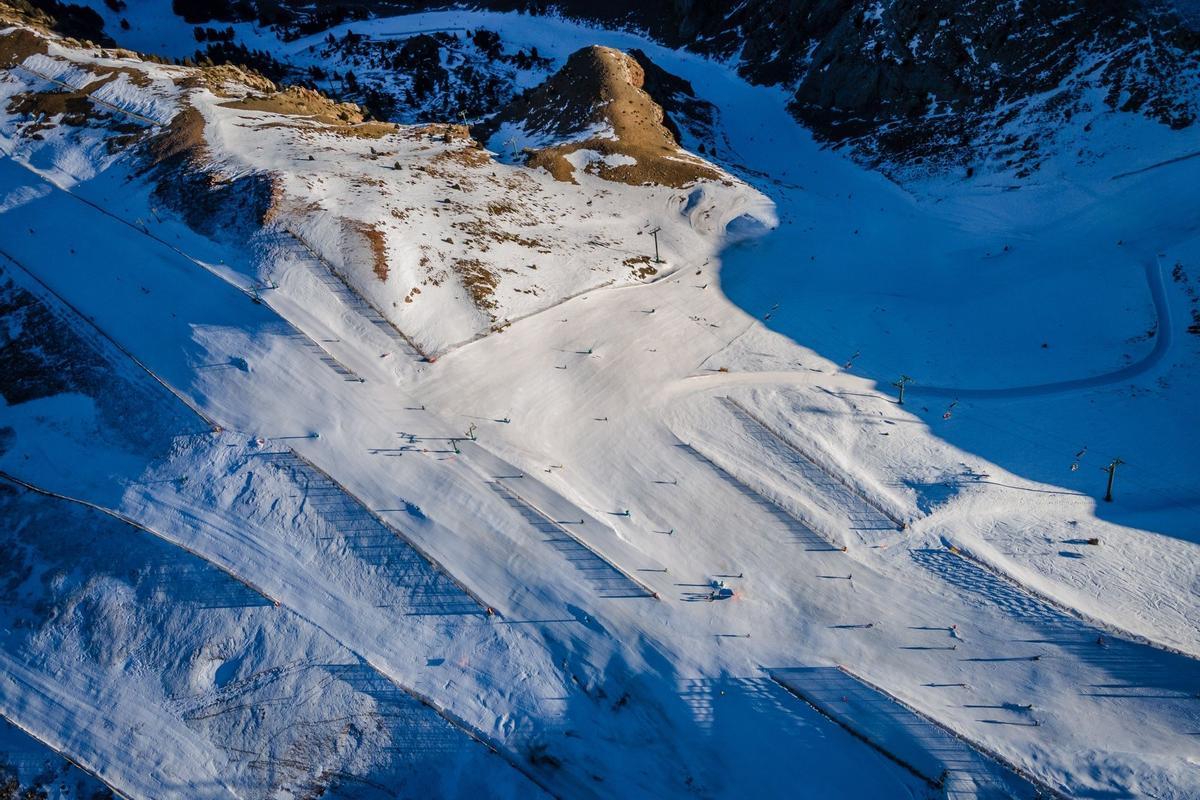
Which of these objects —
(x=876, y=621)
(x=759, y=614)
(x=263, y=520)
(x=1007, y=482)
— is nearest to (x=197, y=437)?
(x=263, y=520)

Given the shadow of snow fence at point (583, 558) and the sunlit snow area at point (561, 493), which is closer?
the sunlit snow area at point (561, 493)

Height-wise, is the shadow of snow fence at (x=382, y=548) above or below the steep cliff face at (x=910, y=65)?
below

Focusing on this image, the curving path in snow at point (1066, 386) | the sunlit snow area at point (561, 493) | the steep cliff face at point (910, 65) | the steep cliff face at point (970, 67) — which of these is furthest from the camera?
the steep cliff face at point (910, 65)

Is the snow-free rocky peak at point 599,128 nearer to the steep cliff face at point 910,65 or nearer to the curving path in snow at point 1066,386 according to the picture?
the steep cliff face at point 910,65

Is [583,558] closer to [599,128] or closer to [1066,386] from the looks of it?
[1066,386]

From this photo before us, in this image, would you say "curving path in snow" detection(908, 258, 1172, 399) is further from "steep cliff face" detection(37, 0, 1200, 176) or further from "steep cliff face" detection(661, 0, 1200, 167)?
"steep cliff face" detection(661, 0, 1200, 167)

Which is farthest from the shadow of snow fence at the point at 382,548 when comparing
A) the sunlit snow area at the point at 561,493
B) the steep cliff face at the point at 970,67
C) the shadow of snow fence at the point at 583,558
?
the steep cliff face at the point at 970,67

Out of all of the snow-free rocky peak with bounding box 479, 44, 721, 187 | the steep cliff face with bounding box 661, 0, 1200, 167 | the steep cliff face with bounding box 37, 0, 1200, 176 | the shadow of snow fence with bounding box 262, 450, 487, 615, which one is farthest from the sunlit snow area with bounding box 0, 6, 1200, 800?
the snow-free rocky peak with bounding box 479, 44, 721, 187

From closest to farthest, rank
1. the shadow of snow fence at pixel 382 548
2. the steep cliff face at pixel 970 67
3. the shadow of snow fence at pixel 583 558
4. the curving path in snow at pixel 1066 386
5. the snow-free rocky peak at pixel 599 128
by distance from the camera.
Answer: the shadow of snow fence at pixel 382 548 < the shadow of snow fence at pixel 583 558 < the curving path in snow at pixel 1066 386 < the steep cliff face at pixel 970 67 < the snow-free rocky peak at pixel 599 128

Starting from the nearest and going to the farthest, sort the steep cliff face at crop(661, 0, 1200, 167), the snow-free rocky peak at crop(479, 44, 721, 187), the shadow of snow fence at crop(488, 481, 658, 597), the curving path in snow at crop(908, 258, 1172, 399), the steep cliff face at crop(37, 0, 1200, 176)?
the shadow of snow fence at crop(488, 481, 658, 597)
the curving path in snow at crop(908, 258, 1172, 399)
the steep cliff face at crop(661, 0, 1200, 167)
the steep cliff face at crop(37, 0, 1200, 176)
the snow-free rocky peak at crop(479, 44, 721, 187)
